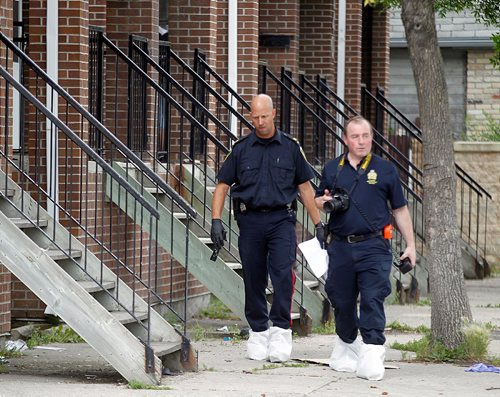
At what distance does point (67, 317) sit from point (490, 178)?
12.4m

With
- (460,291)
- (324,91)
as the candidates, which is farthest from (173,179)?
(324,91)

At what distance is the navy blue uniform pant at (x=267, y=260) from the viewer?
399 inches

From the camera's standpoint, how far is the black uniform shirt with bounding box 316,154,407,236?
9398mm

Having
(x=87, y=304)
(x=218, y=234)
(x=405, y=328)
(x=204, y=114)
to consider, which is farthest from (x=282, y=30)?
(x=87, y=304)

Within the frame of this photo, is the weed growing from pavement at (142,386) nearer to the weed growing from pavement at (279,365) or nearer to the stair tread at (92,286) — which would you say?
the stair tread at (92,286)

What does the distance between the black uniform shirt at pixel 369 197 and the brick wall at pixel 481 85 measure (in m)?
19.3

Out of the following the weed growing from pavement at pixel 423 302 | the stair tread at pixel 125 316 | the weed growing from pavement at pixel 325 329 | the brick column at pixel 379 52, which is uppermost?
the brick column at pixel 379 52

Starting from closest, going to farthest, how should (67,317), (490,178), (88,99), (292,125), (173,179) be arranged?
(67,317) → (88,99) → (173,179) → (292,125) → (490,178)

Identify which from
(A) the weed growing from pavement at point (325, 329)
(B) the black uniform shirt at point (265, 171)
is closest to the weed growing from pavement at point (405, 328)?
(A) the weed growing from pavement at point (325, 329)

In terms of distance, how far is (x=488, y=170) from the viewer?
20.7m

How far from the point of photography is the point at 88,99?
12.6m

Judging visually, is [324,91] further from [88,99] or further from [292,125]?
[88,99]

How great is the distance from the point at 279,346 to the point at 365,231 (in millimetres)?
1285

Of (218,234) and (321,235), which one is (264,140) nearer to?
(218,234)
